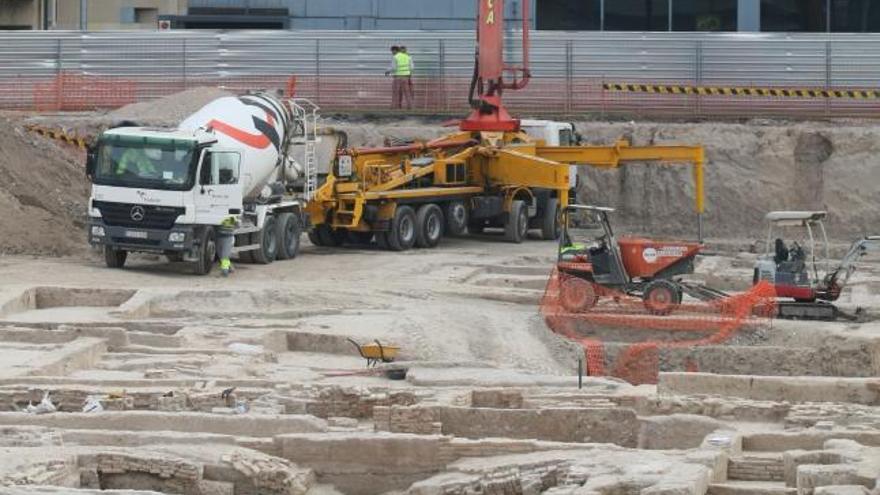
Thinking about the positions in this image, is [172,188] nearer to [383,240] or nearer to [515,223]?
[383,240]

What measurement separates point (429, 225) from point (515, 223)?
1.92 m

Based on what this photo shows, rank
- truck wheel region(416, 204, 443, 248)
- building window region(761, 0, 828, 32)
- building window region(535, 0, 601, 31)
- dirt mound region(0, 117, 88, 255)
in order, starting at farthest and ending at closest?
building window region(535, 0, 601, 31)
building window region(761, 0, 828, 32)
truck wheel region(416, 204, 443, 248)
dirt mound region(0, 117, 88, 255)

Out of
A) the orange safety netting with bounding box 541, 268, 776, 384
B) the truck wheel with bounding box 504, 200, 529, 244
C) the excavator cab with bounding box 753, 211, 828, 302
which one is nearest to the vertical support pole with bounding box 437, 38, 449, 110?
the truck wheel with bounding box 504, 200, 529, 244

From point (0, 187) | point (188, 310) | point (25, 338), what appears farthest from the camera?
point (0, 187)

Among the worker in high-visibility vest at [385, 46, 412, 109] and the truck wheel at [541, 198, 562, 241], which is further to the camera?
the worker in high-visibility vest at [385, 46, 412, 109]

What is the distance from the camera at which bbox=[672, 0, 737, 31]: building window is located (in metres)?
51.5

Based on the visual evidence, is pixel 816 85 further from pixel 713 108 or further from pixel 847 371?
pixel 847 371

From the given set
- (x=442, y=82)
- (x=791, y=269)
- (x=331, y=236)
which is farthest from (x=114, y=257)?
(x=442, y=82)

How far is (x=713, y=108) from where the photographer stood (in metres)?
46.9

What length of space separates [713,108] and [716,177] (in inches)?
104

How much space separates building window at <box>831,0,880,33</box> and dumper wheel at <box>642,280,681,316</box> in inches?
809

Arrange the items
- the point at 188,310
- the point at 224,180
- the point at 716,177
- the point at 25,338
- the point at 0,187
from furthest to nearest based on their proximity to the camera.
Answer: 1. the point at 716,177
2. the point at 0,187
3. the point at 224,180
4. the point at 188,310
5. the point at 25,338

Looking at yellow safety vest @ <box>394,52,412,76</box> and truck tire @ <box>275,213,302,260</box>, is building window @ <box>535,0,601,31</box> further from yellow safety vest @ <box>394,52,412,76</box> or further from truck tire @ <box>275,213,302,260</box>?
truck tire @ <box>275,213,302,260</box>

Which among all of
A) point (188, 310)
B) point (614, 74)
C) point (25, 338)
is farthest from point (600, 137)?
point (25, 338)
